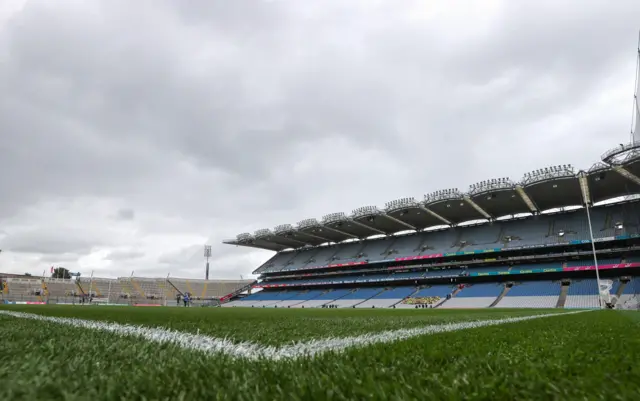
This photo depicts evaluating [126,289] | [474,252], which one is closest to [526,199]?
[474,252]

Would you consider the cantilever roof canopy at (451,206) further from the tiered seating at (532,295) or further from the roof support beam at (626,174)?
the roof support beam at (626,174)

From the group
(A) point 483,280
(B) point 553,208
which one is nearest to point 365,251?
(A) point 483,280

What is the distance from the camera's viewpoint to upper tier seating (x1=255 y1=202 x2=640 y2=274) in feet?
106

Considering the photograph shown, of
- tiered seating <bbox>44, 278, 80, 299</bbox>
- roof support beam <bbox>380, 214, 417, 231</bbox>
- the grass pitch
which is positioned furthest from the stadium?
roof support beam <bbox>380, 214, 417, 231</bbox>

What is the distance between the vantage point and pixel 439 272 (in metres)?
39.7

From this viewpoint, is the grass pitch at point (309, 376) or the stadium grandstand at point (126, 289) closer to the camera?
the grass pitch at point (309, 376)

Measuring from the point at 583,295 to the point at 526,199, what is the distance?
8790mm

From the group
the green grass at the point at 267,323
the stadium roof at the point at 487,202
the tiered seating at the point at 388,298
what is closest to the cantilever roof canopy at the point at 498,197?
the stadium roof at the point at 487,202

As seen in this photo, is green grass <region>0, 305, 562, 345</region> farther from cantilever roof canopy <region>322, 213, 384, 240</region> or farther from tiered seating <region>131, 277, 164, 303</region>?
tiered seating <region>131, 277, 164, 303</region>

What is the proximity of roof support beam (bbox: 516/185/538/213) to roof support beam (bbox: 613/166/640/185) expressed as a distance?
5.98 metres

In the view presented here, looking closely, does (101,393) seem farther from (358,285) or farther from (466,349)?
(358,285)

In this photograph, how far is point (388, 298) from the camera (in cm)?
3688

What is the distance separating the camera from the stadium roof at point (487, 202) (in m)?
26.4

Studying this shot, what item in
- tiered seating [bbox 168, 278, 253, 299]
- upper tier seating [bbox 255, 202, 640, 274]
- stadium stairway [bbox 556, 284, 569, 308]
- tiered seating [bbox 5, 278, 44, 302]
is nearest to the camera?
stadium stairway [bbox 556, 284, 569, 308]
